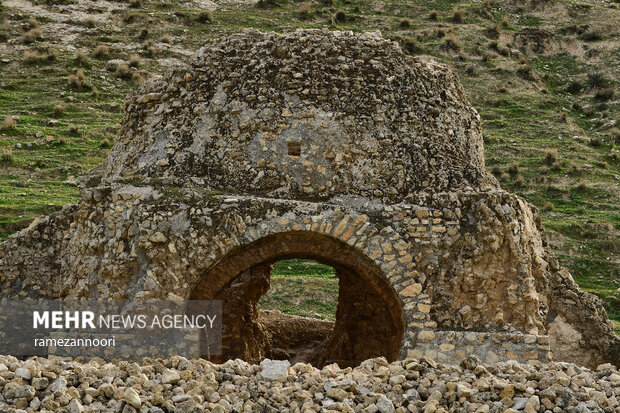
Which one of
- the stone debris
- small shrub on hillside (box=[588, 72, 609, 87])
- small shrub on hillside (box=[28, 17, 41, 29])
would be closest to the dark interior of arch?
the stone debris

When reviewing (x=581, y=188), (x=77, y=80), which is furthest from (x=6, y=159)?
(x=581, y=188)

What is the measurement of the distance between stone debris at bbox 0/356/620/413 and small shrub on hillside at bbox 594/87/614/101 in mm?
26602

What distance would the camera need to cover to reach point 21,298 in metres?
10.0

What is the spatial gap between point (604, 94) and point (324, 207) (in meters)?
25.5

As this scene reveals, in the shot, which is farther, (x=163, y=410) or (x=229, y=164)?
(x=229, y=164)

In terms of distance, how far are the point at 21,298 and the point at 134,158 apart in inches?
105

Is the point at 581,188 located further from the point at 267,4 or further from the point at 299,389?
the point at 267,4

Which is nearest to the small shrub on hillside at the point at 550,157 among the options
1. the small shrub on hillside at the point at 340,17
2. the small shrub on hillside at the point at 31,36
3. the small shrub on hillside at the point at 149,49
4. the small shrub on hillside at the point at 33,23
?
the small shrub on hillside at the point at 340,17

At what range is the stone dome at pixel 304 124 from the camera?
898 centimetres

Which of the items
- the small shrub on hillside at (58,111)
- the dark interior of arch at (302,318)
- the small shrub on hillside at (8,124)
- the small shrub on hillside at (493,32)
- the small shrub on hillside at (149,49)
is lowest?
the dark interior of arch at (302,318)

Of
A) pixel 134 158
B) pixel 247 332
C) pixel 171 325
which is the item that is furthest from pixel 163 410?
pixel 247 332

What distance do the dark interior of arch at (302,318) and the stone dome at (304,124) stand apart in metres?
0.72

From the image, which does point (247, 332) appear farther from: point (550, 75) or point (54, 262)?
point (550, 75)

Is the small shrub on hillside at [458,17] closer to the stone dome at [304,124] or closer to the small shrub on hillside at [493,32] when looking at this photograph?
the small shrub on hillside at [493,32]
